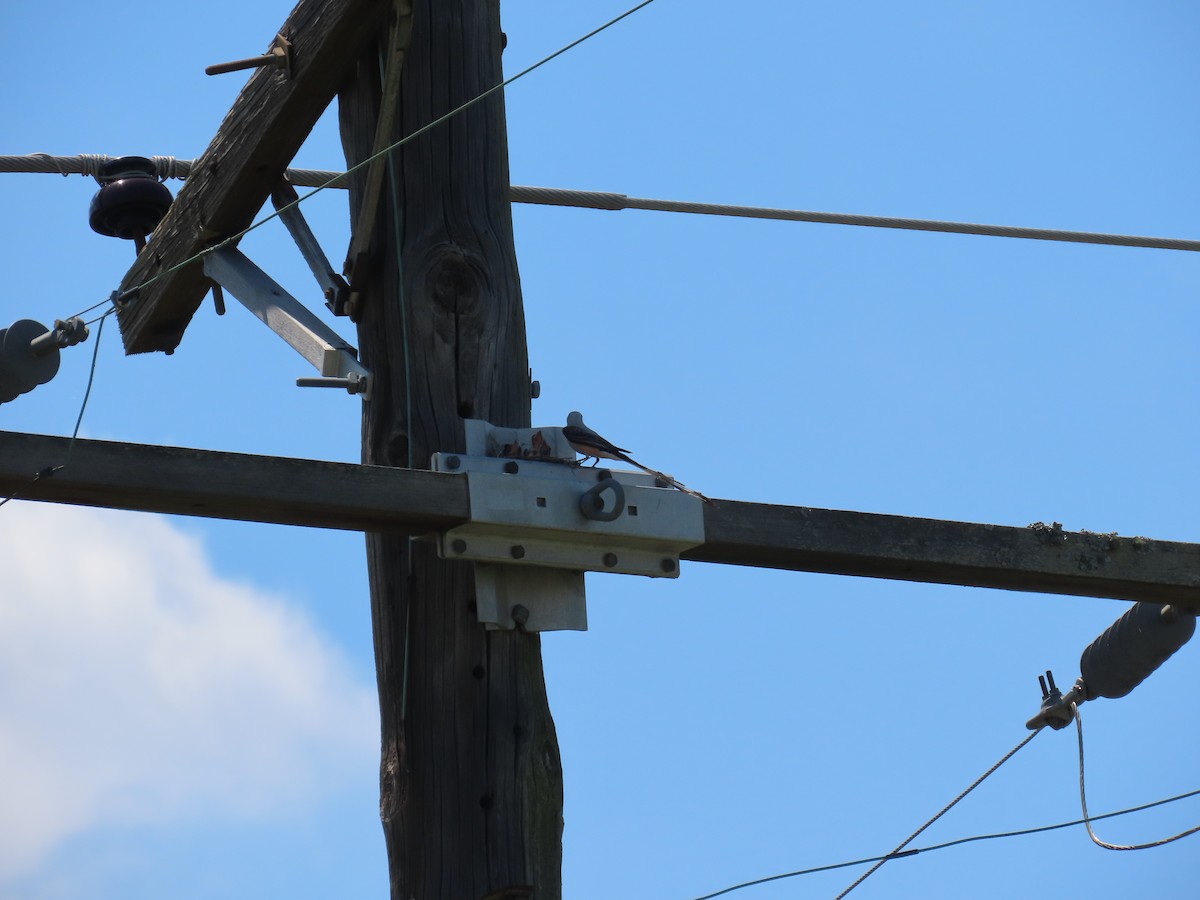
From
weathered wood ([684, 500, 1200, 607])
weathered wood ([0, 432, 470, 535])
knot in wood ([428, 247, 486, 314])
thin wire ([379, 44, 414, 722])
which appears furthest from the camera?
knot in wood ([428, 247, 486, 314])

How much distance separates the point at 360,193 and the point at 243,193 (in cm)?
60

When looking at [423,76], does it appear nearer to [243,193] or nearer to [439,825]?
[243,193]

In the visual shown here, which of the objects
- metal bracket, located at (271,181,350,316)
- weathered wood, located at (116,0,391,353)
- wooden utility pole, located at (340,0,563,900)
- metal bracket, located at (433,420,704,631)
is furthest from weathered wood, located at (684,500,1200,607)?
weathered wood, located at (116,0,391,353)

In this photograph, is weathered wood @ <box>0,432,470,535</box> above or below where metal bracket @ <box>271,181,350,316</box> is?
below

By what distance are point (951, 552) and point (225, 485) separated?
1607mm

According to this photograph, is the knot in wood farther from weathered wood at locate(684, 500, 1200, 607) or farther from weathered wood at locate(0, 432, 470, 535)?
weathered wood at locate(684, 500, 1200, 607)

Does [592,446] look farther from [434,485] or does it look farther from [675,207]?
[675,207]

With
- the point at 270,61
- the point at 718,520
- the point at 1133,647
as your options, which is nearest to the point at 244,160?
the point at 270,61

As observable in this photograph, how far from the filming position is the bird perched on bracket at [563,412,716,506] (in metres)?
3.49

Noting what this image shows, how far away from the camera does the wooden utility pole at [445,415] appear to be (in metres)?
3.32

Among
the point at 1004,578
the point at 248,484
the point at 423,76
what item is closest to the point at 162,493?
the point at 248,484

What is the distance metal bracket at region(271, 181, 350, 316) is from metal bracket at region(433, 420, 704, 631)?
1.97 ft

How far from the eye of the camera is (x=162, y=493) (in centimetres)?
311

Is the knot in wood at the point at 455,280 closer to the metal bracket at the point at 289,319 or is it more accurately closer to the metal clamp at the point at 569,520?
the metal bracket at the point at 289,319
